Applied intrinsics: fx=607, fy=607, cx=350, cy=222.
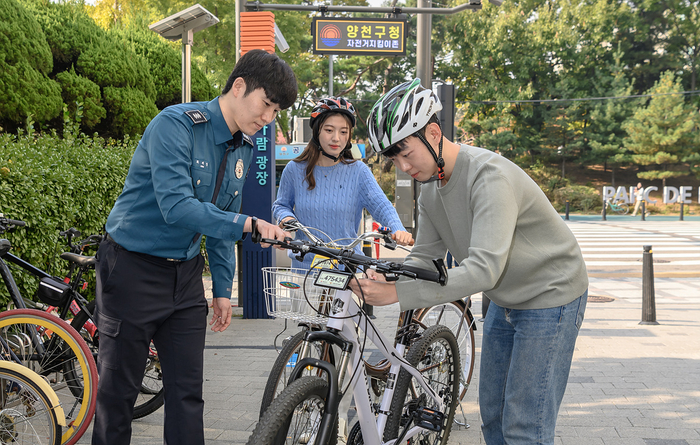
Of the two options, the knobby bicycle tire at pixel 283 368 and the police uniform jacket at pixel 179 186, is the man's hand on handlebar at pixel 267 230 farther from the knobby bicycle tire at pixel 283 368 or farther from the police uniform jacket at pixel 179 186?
the knobby bicycle tire at pixel 283 368

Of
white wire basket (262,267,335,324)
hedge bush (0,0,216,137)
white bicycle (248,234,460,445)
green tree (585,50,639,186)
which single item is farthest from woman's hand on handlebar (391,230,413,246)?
green tree (585,50,639,186)

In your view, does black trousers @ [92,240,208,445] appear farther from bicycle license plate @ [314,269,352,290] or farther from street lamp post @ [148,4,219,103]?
street lamp post @ [148,4,219,103]

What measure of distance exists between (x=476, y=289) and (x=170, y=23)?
6954 mm

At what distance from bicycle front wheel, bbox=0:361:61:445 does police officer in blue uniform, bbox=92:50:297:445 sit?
0.58 m

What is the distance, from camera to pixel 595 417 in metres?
4.29

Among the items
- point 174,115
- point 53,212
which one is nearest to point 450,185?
point 174,115

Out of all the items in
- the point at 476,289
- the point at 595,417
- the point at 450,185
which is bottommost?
the point at 595,417

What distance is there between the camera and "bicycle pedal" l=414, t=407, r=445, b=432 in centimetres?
297

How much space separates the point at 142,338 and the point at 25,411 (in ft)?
3.29

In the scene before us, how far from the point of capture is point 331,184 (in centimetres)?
390

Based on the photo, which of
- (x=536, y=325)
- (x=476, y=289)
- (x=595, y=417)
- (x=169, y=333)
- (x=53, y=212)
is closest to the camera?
(x=476, y=289)

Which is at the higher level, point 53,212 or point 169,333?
point 53,212

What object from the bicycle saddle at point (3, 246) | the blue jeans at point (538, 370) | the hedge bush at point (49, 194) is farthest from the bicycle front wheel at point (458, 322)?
the hedge bush at point (49, 194)

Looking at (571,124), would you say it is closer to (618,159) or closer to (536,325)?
(618,159)
